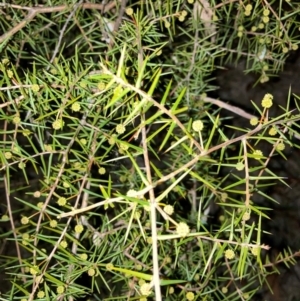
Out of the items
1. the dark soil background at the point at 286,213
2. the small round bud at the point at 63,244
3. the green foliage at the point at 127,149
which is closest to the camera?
the green foliage at the point at 127,149

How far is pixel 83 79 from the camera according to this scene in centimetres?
56

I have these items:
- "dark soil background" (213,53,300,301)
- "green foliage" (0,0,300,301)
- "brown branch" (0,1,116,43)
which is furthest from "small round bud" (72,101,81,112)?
"dark soil background" (213,53,300,301)

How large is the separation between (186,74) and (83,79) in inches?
11.6

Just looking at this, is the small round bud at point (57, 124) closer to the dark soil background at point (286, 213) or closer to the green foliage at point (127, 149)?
the green foliage at point (127, 149)

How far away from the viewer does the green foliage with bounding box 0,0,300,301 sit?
0.44m

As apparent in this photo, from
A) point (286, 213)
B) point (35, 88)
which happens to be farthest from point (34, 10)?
point (286, 213)

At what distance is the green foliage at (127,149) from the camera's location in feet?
1.45

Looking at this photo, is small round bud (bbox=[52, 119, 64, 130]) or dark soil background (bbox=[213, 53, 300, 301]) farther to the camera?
dark soil background (bbox=[213, 53, 300, 301])

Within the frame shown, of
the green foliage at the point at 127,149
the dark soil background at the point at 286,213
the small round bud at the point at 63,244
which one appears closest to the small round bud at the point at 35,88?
the green foliage at the point at 127,149

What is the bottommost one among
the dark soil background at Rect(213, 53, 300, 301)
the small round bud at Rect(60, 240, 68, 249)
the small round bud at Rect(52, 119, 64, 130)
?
the dark soil background at Rect(213, 53, 300, 301)

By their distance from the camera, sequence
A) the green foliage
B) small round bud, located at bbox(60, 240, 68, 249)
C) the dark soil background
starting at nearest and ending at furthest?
the green foliage → small round bud, located at bbox(60, 240, 68, 249) → the dark soil background

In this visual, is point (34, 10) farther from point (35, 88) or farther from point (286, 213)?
point (286, 213)

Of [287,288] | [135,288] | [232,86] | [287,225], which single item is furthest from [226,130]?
[135,288]

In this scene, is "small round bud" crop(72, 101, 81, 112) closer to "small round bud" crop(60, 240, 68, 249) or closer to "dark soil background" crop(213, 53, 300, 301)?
"small round bud" crop(60, 240, 68, 249)
